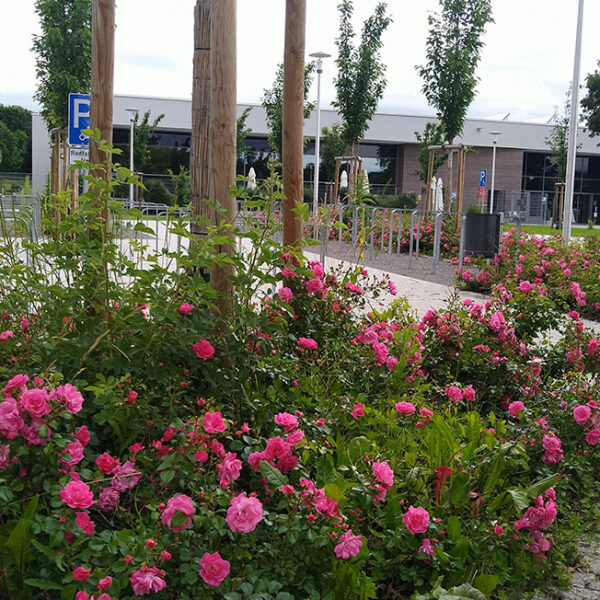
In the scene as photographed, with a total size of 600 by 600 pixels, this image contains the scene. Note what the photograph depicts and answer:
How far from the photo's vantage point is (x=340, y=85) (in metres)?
25.2

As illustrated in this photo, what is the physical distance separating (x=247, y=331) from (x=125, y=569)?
1.32m

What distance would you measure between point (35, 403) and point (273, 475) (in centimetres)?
73

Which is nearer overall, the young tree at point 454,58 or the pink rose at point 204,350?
the pink rose at point 204,350

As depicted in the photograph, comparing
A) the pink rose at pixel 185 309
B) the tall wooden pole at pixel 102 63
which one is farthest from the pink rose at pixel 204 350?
the tall wooden pole at pixel 102 63

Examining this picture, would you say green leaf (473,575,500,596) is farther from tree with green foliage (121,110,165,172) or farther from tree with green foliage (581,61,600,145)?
tree with green foliage (581,61,600,145)

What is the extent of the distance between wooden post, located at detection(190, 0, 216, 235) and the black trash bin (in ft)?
31.8

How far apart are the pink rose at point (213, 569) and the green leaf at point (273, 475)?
0.36m

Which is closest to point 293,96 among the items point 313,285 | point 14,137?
point 313,285

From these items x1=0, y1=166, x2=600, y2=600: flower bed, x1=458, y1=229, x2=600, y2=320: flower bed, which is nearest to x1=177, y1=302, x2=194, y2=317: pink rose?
x1=0, y1=166, x2=600, y2=600: flower bed

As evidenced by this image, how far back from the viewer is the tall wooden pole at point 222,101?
3619 millimetres

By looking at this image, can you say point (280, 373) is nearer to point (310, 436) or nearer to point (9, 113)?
point (310, 436)

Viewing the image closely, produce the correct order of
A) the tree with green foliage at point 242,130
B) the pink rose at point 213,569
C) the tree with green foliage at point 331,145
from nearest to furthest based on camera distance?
the pink rose at point 213,569, the tree with green foliage at point 242,130, the tree with green foliage at point 331,145

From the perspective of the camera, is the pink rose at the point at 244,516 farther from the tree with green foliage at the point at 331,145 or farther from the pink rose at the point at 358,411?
the tree with green foliage at the point at 331,145

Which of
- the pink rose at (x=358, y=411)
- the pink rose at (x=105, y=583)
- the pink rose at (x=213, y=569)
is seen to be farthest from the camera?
the pink rose at (x=358, y=411)
